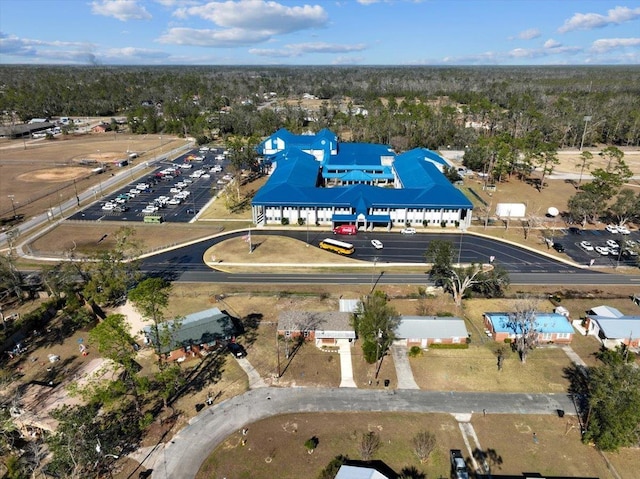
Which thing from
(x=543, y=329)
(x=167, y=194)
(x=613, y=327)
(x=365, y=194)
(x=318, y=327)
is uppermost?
(x=365, y=194)

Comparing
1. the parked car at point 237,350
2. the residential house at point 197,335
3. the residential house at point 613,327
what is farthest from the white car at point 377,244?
the parked car at point 237,350

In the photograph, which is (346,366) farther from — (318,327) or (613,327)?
(613,327)

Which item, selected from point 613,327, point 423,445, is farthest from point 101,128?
point 613,327

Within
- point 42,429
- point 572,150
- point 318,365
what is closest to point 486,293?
point 318,365

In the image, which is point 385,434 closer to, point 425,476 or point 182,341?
point 425,476

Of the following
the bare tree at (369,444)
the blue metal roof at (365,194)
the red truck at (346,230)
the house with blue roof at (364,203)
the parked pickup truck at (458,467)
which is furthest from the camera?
the blue metal roof at (365,194)

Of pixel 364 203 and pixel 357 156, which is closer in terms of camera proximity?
pixel 364 203

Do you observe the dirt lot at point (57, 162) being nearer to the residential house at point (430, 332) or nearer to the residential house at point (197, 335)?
the residential house at point (197, 335)
